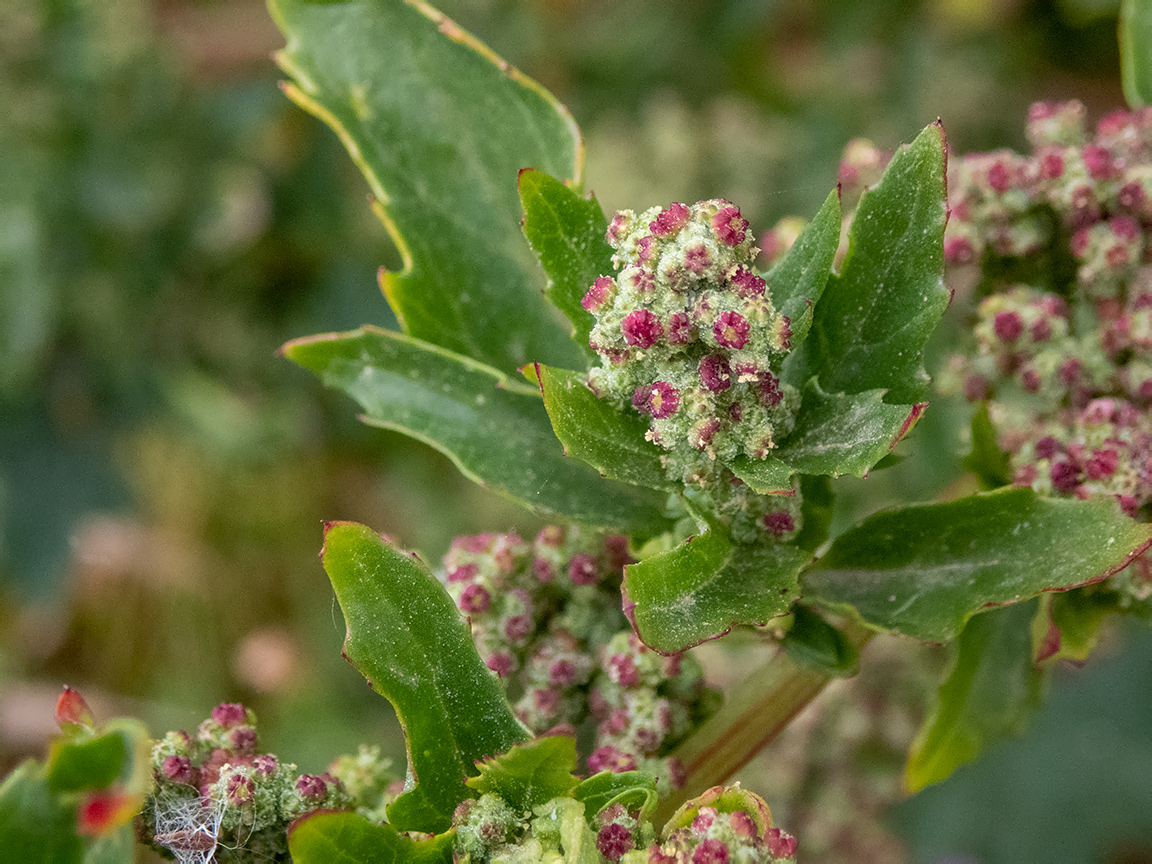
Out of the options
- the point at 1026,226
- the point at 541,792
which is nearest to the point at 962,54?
the point at 1026,226

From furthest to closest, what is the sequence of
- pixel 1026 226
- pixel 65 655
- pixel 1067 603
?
pixel 65 655, pixel 1026 226, pixel 1067 603

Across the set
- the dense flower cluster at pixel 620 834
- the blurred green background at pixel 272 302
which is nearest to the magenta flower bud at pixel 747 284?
the dense flower cluster at pixel 620 834

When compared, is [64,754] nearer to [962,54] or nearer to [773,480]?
[773,480]

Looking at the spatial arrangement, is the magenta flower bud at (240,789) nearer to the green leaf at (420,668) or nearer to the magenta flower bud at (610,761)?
the green leaf at (420,668)

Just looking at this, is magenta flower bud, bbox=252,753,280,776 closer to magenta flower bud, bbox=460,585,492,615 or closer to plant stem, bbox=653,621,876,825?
magenta flower bud, bbox=460,585,492,615

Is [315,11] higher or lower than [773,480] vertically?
higher

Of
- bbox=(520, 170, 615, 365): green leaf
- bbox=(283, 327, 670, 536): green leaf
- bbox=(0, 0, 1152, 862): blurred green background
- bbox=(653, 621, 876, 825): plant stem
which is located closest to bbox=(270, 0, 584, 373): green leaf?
bbox=(283, 327, 670, 536): green leaf
